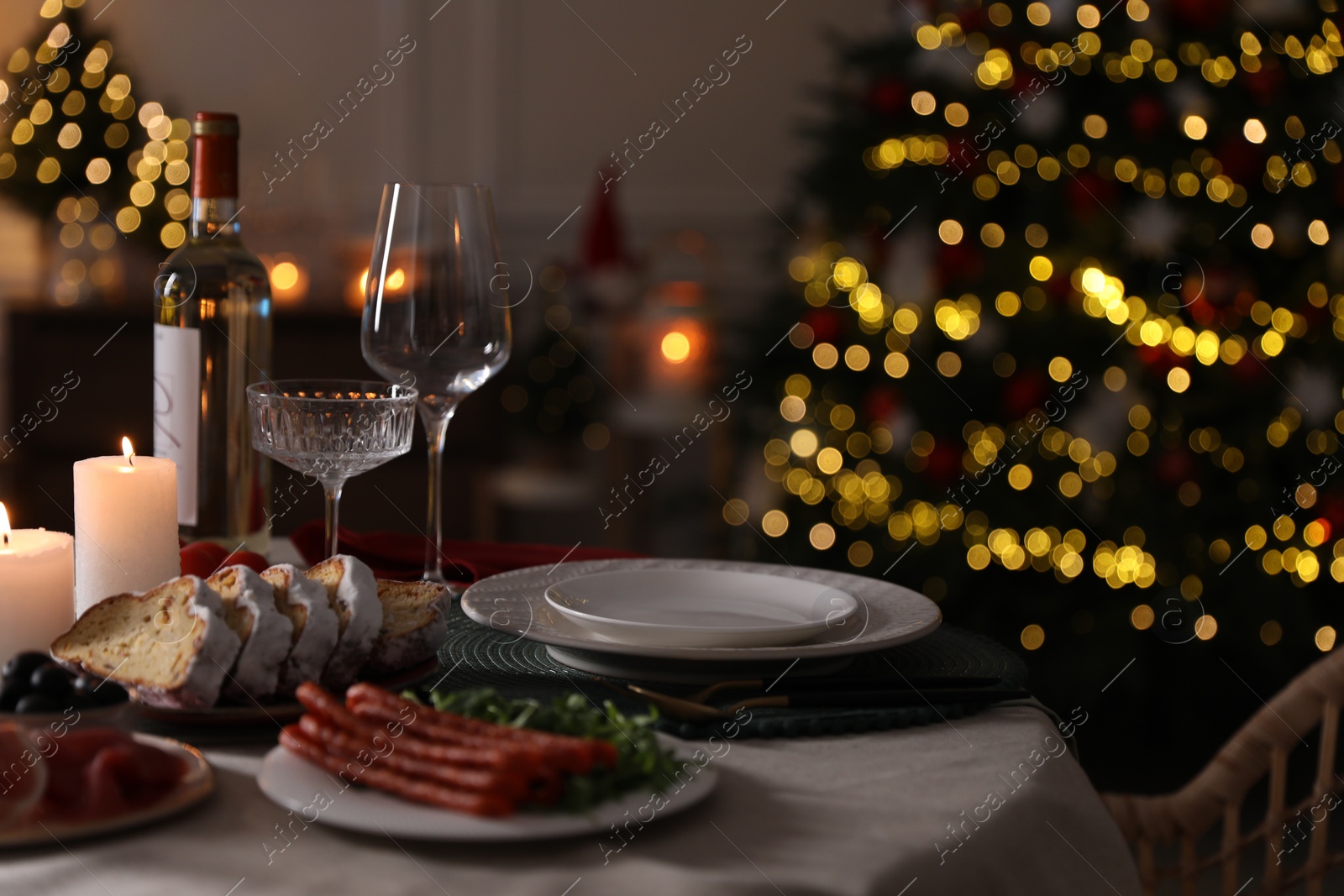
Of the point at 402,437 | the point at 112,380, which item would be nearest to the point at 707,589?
the point at 402,437

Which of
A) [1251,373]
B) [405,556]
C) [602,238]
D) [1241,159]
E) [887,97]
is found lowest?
[405,556]

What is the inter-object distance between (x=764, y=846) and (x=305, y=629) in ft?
0.95

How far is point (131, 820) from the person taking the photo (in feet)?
1.84

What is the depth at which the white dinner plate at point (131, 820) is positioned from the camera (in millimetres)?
546

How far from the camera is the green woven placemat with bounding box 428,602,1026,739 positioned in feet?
2.44

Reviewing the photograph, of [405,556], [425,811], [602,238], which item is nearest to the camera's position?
[425,811]

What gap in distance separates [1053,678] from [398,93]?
274 centimetres

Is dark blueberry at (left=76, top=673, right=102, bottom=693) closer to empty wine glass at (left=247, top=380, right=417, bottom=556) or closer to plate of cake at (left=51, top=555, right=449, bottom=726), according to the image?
plate of cake at (left=51, top=555, right=449, bottom=726)

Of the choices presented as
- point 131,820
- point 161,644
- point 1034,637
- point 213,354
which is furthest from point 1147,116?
point 131,820

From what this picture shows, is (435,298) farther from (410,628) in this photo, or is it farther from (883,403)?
(883,403)

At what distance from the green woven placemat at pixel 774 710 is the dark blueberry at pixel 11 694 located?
0.26 metres

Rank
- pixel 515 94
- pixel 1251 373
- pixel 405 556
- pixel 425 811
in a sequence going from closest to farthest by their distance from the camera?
1. pixel 425 811
2. pixel 405 556
3. pixel 1251 373
4. pixel 515 94

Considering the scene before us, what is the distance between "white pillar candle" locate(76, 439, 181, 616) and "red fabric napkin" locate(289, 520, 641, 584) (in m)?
0.22

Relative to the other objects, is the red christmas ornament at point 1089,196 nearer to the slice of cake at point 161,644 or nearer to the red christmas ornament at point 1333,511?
the red christmas ornament at point 1333,511
